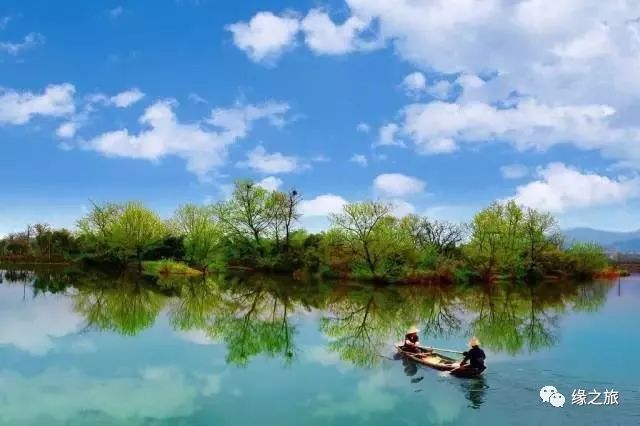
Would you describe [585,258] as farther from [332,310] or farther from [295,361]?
[295,361]

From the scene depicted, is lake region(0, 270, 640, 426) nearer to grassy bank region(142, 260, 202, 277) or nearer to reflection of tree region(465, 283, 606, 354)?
reflection of tree region(465, 283, 606, 354)

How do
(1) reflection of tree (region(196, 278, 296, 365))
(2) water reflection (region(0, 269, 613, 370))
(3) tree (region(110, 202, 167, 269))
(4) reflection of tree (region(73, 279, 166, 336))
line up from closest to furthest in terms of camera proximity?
1. (1) reflection of tree (region(196, 278, 296, 365))
2. (2) water reflection (region(0, 269, 613, 370))
3. (4) reflection of tree (region(73, 279, 166, 336))
4. (3) tree (region(110, 202, 167, 269))

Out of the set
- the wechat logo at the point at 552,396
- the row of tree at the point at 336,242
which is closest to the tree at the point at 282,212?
the row of tree at the point at 336,242

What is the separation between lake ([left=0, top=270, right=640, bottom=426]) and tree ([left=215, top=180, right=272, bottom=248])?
Result: 25027 mm

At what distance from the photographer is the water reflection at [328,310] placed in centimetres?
2231

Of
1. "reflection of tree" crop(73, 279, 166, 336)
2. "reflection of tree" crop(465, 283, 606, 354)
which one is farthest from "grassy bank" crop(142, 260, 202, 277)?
"reflection of tree" crop(465, 283, 606, 354)

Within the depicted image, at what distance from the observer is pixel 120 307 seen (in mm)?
30891

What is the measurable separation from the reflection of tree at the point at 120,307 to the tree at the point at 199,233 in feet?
64.1

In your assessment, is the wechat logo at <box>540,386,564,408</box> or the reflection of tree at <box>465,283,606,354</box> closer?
the wechat logo at <box>540,386,564,408</box>

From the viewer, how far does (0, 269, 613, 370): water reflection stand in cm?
2231

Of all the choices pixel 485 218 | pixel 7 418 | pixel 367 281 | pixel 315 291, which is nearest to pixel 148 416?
pixel 7 418

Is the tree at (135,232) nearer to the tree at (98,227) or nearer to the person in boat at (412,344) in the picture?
the tree at (98,227)

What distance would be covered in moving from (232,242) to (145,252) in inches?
384

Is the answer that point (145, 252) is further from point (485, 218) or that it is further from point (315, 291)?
point (485, 218)
